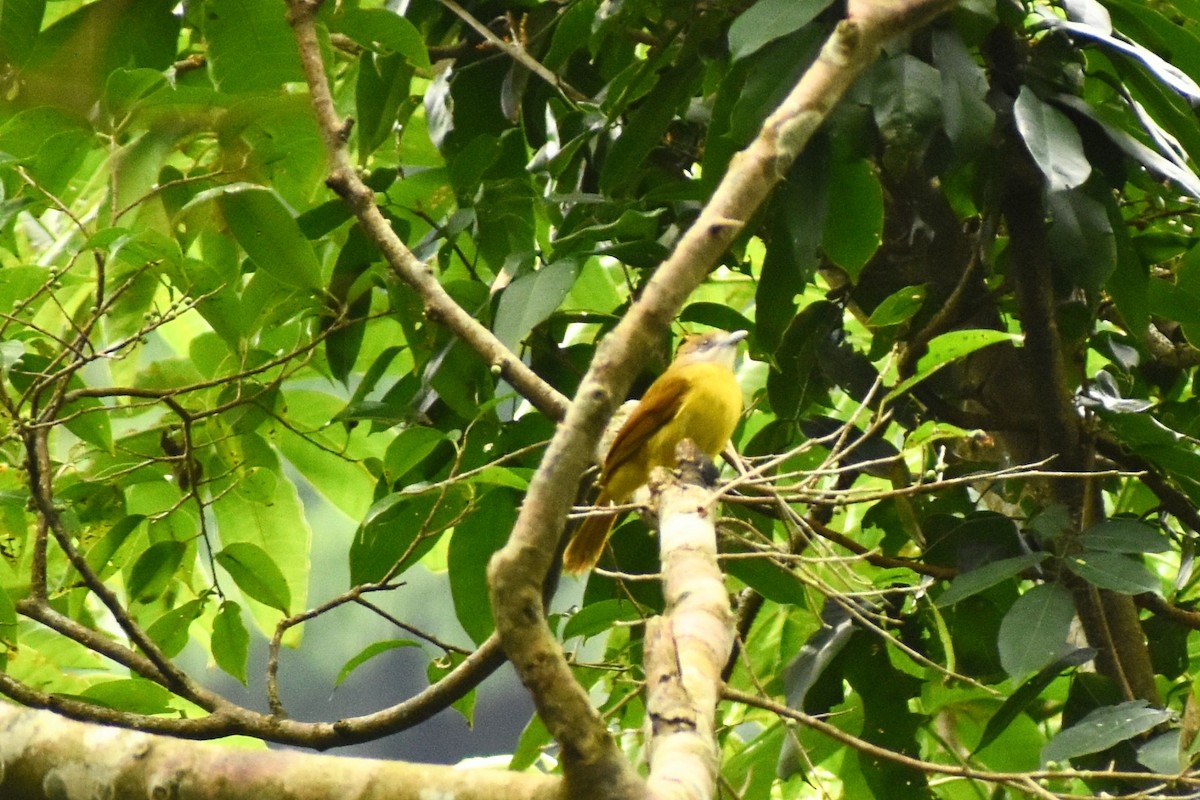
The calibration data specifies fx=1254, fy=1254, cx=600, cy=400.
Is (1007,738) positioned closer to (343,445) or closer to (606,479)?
(606,479)

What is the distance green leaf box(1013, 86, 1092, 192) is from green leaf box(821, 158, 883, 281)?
23 cm

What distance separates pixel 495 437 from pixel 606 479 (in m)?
0.27

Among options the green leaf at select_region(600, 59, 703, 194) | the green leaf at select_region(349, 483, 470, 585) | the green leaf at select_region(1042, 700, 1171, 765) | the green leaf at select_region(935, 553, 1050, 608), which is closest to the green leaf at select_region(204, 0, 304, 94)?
the green leaf at select_region(600, 59, 703, 194)

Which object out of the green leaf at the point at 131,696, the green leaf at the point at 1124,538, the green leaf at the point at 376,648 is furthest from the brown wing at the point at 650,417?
the green leaf at the point at 131,696

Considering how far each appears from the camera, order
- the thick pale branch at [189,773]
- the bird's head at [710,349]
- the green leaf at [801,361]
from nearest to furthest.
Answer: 1. the thick pale branch at [189,773]
2. the green leaf at [801,361]
3. the bird's head at [710,349]

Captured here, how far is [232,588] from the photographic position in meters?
3.45

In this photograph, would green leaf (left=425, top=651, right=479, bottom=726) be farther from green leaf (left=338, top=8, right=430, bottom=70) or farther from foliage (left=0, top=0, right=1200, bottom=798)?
green leaf (left=338, top=8, right=430, bottom=70)

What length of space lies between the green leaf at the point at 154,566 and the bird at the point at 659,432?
2.15ft

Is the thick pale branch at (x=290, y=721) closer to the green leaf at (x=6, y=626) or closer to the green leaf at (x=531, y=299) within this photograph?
the green leaf at (x=6, y=626)

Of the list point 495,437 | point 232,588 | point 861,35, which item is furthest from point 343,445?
point 861,35

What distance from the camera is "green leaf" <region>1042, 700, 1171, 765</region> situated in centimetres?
169

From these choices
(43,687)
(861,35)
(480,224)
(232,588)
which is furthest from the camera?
(232,588)

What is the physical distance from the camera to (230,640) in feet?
6.61

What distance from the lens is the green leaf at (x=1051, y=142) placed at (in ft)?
5.40
